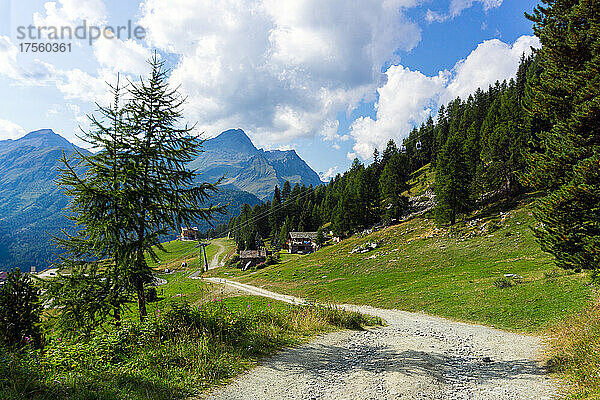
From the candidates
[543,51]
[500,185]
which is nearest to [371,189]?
[500,185]

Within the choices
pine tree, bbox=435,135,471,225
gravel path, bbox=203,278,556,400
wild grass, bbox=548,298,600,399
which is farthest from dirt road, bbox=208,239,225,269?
wild grass, bbox=548,298,600,399

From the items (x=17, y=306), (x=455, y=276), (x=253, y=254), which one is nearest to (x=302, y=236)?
(x=253, y=254)

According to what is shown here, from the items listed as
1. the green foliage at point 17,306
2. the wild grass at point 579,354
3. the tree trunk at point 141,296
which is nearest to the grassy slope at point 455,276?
the wild grass at point 579,354

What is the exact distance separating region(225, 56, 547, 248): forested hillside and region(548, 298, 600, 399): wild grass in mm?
8099

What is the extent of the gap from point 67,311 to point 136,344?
292 centimetres

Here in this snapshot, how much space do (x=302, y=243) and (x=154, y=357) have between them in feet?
299

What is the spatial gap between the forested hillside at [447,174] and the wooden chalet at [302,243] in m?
8.43

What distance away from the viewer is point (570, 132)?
1337 cm

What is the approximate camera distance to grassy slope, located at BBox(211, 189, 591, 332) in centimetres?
1791

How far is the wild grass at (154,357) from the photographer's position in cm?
577

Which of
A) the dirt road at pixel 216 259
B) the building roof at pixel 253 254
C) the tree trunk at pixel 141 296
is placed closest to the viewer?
the tree trunk at pixel 141 296

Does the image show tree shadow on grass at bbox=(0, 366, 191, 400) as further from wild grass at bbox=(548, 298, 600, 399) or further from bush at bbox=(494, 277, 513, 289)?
bush at bbox=(494, 277, 513, 289)

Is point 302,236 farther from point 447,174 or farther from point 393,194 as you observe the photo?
point 447,174

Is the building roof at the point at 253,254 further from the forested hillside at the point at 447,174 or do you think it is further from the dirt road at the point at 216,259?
the dirt road at the point at 216,259
